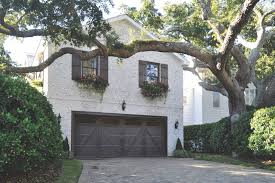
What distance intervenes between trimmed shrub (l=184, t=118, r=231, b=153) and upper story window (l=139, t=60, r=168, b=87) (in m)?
3.71

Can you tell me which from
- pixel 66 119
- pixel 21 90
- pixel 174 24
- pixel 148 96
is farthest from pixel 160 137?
pixel 21 90

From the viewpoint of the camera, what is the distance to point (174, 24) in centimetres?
2427

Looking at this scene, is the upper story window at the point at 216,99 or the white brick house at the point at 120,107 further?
the upper story window at the point at 216,99

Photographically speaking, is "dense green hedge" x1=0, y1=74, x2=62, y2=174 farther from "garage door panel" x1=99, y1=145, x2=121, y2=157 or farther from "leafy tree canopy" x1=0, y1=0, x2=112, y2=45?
"garage door panel" x1=99, y1=145, x2=121, y2=157

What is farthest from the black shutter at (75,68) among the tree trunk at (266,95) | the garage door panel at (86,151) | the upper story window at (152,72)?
the tree trunk at (266,95)

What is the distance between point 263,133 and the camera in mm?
15211

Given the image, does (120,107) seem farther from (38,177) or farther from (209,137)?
(38,177)

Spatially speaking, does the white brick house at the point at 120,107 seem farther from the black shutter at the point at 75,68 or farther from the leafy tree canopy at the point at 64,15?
the leafy tree canopy at the point at 64,15

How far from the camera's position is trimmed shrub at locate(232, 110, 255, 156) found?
16453 millimetres

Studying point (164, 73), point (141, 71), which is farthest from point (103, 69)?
point (164, 73)

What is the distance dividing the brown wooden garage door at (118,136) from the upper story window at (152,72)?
2161 millimetres

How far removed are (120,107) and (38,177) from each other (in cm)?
1147

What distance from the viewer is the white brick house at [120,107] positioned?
18.5 meters

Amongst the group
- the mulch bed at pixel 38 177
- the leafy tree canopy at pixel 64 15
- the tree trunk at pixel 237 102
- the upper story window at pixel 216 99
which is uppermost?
the leafy tree canopy at pixel 64 15
